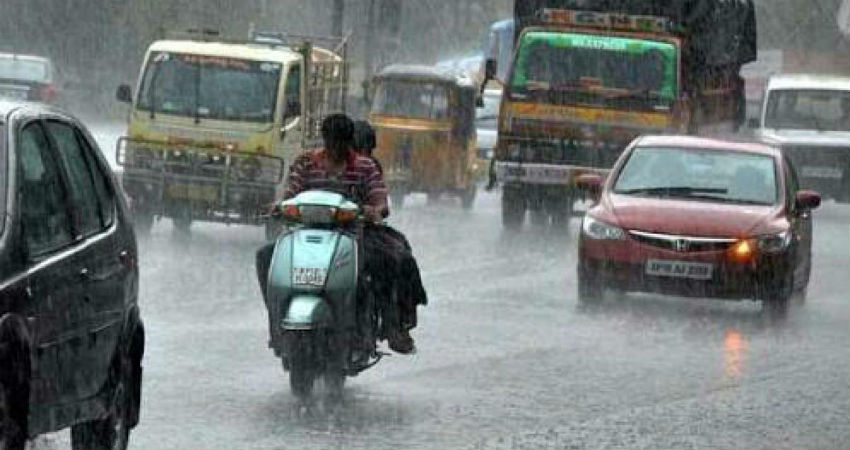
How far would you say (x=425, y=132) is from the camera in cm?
3716

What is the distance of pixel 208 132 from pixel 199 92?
46cm

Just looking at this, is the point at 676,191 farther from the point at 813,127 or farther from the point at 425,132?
the point at 813,127

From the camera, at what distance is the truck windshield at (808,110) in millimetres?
38344

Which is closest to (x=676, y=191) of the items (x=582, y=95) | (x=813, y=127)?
(x=582, y=95)

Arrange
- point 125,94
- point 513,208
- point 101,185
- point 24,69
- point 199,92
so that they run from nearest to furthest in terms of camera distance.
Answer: point 101,185, point 199,92, point 125,94, point 513,208, point 24,69

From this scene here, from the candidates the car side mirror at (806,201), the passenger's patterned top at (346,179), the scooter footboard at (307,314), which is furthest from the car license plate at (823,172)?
the scooter footboard at (307,314)

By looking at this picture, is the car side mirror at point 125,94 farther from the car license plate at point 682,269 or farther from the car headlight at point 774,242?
the car headlight at point 774,242

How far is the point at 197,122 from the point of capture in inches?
1061

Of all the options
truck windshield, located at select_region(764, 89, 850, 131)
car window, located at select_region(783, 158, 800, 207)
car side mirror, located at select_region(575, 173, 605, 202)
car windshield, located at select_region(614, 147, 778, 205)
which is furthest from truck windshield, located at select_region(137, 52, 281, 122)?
truck windshield, located at select_region(764, 89, 850, 131)

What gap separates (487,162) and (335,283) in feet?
104

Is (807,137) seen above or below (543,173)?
below

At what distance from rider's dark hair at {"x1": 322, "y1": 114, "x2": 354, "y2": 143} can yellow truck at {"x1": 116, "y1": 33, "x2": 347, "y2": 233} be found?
42.1 ft

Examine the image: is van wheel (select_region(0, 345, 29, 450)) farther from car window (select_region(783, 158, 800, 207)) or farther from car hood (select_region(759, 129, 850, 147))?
car hood (select_region(759, 129, 850, 147))

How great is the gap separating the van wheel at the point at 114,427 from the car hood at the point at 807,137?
92.1 feet
